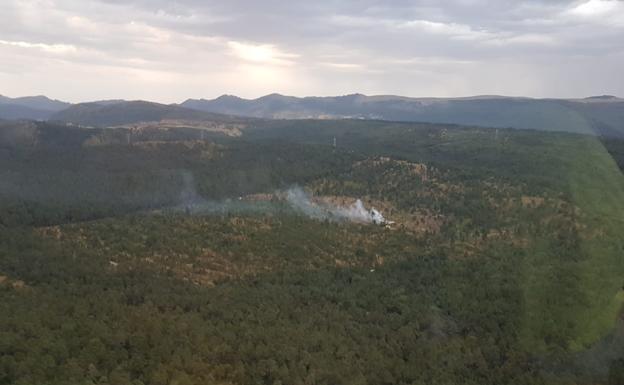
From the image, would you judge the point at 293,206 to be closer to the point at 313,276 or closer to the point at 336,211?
the point at 336,211

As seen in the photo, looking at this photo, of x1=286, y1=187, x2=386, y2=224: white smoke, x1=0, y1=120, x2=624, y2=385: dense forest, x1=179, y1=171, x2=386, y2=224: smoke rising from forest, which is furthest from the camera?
x1=179, y1=171, x2=386, y2=224: smoke rising from forest

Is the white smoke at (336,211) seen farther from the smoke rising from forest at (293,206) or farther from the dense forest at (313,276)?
the dense forest at (313,276)

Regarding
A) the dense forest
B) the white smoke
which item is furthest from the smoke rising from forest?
the dense forest

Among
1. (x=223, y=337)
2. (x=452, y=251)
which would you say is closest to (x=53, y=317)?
(x=223, y=337)

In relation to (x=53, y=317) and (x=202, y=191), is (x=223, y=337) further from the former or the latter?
(x=202, y=191)

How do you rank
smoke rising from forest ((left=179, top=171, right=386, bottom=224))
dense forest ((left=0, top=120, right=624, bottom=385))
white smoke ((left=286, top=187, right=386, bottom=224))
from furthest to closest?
smoke rising from forest ((left=179, top=171, right=386, bottom=224)) → white smoke ((left=286, top=187, right=386, bottom=224)) → dense forest ((left=0, top=120, right=624, bottom=385))

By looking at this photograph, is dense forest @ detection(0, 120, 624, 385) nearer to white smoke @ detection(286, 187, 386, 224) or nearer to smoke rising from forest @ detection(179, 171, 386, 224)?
smoke rising from forest @ detection(179, 171, 386, 224)
